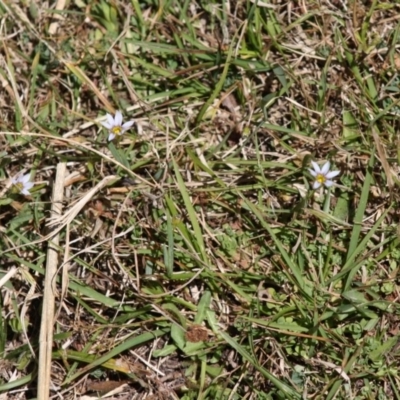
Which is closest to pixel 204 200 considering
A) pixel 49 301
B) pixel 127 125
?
pixel 127 125

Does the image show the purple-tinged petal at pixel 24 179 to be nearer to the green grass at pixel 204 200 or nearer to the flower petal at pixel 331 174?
the green grass at pixel 204 200

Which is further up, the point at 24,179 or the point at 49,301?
the point at 24,179

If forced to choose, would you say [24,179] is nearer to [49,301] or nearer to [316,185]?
[49,301]

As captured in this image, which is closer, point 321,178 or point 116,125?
point 321,178

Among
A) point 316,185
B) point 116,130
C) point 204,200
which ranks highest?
point 116,130

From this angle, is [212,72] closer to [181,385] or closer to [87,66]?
[87,66]

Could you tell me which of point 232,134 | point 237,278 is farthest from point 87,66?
point 237,278
